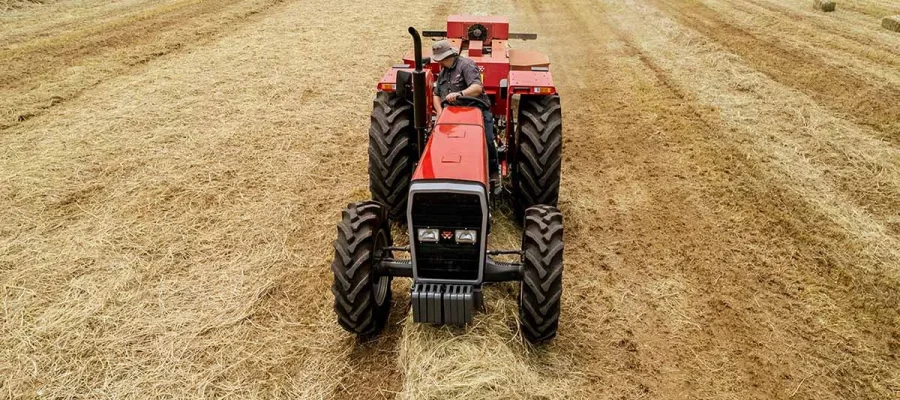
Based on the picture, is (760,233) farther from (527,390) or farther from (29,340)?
(29,340)

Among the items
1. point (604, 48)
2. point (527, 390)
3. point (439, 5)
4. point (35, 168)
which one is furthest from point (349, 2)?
point (527, 390)

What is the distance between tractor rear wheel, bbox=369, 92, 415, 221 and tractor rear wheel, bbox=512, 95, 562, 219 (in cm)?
104

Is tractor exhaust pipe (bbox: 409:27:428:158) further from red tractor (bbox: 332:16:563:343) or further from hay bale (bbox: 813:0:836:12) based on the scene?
hay bale (bbox: 813:0:836:12)

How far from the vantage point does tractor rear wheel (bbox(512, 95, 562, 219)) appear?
5281 millimetres

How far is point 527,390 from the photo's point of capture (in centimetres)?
381

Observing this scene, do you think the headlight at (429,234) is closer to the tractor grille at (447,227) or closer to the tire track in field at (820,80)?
the tractor grille at (447,227)

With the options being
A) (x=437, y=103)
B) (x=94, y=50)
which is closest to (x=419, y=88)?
(x=437, y=103)

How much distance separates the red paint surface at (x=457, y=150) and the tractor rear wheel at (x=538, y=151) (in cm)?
63

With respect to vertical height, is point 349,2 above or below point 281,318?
above

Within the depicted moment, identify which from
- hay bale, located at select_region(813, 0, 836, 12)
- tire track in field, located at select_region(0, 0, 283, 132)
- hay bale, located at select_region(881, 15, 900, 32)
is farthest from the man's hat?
hay bale, located at select_region(813, 0, 836, 12)

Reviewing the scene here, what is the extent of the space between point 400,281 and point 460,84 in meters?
1.89

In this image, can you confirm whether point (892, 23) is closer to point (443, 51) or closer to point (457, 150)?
point (443, 51)

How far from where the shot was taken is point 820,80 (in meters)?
9.68

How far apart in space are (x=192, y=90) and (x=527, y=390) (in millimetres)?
7868
